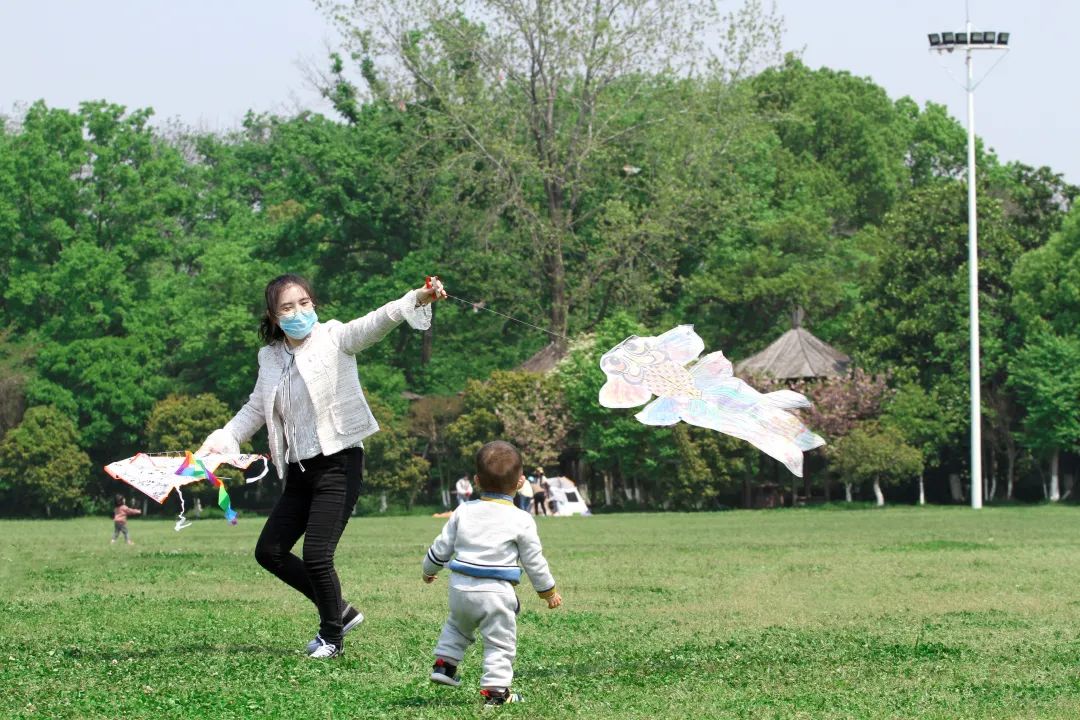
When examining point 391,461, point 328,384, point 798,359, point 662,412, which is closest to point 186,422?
point 391,461

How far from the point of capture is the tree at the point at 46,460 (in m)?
65.0

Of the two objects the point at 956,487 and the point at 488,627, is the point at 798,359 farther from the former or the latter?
the point at 488,627

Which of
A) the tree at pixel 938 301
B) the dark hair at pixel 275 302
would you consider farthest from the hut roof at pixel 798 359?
the dark hair at pixel 275 302

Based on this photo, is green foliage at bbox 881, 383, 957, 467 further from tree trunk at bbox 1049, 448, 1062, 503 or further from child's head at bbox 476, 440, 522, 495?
child's head at bbox 476, 440, 522, 495

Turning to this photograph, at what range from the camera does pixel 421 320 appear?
10031 mm

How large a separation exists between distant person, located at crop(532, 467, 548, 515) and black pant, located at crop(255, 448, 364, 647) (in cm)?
4207

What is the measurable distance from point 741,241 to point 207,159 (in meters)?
39.9

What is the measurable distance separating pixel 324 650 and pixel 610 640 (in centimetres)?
231

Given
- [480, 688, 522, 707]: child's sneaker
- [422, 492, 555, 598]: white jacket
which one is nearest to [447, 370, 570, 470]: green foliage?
[422, 492, 555, 598]: white jacket

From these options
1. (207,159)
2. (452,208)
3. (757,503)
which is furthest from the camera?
(207,159)

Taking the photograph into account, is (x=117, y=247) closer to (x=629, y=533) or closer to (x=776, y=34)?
(x=776, y=34)

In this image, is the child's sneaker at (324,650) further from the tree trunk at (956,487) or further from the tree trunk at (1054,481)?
the tree trunk at (956,487)

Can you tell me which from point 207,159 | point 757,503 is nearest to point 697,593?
point 757,503

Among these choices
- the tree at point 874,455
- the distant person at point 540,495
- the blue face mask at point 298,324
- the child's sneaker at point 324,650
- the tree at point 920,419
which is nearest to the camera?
the child's sneaker at point 324,650
